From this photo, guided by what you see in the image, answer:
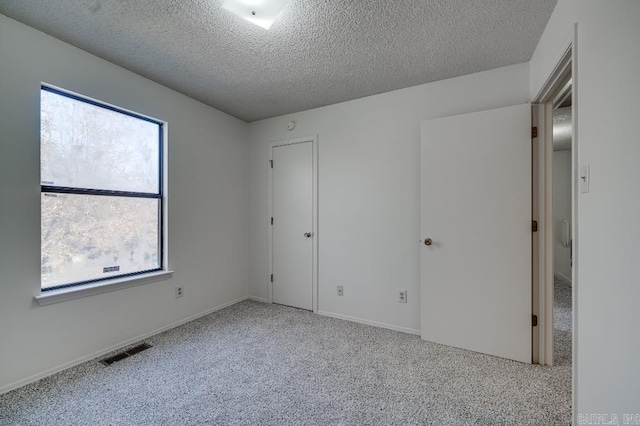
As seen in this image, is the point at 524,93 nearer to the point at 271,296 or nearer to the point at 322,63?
the point at 322,63

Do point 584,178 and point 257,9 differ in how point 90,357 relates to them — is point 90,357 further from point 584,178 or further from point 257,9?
point 584,178

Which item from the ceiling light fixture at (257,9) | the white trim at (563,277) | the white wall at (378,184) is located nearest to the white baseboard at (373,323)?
the white wall at (378,184)

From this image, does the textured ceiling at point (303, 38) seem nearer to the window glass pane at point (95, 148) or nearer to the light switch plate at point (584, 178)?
the window glass pane at point (95, 148)

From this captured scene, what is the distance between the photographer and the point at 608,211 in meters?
1.07

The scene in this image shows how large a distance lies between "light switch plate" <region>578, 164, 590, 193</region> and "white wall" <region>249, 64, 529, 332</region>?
1.45 meters

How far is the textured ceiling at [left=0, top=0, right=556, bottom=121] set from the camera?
173cm

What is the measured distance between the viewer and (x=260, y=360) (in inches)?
88.1

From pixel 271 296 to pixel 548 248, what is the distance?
9.99 feet

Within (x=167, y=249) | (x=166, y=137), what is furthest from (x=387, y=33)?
(x=167, y=249)

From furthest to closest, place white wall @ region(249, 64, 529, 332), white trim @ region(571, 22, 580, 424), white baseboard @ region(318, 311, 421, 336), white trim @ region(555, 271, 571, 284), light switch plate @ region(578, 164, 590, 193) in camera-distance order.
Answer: white trim @ region(555, 271, 571, 284)
white baseboard @ region(318, 311, 421, 336)
white wall @ region(249, 64, 529, 332)
white trim @ region(571, 22, 580, 424)
light switch plate @ region(578, 164, 590, 193)

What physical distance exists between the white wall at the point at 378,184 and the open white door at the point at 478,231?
0.24 metres

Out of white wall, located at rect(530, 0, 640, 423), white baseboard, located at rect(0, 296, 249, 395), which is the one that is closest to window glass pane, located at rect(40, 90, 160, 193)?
white baseboard, located at rect(0, 296, 249, 395)

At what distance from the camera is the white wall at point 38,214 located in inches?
72.6

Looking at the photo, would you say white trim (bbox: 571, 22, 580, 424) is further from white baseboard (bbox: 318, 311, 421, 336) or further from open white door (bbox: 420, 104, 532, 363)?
white baseboard (bbox: 318, 311, 421, 336)
